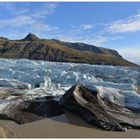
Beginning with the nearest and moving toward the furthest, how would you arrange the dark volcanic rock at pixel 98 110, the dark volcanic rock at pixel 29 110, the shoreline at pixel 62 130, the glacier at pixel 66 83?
the shoreline at pixel 62 130, the dark volcanic rock at pixel 98 110, the dark volcanic rock at pixel 29 110, the glacier at pixel 66 83

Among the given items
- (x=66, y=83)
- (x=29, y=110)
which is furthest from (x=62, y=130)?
Answer: (x=66, y=83)

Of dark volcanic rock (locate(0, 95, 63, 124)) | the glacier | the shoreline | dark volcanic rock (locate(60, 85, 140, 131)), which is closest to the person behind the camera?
the shoreline

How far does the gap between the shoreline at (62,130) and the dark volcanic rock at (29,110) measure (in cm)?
24

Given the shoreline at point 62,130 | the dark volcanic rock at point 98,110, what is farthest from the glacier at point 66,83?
the shoreline at point 62,130

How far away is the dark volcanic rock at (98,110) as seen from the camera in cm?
834

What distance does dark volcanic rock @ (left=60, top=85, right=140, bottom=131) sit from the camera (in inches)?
328

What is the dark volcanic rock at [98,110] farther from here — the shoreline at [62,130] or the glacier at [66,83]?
the glacier at [66,83]

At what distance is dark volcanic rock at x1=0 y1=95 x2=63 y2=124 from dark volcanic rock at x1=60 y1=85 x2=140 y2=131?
325 mm

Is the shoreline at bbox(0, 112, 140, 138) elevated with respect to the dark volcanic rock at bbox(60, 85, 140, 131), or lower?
lower

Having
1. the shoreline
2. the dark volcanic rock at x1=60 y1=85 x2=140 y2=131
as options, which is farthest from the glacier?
the shoreline

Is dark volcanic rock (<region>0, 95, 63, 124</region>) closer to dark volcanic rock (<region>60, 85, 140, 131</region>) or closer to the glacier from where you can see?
dark volcanic rock (<region>60, 85, 140, 131</region>)

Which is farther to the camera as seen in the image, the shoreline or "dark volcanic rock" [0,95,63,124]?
"dark volcanic rock" [0,95,63,124]

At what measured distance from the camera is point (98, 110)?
883 centimetres

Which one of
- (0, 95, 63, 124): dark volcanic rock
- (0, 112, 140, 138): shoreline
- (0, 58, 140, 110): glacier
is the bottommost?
(0, 112, 140, 138): shoreline
